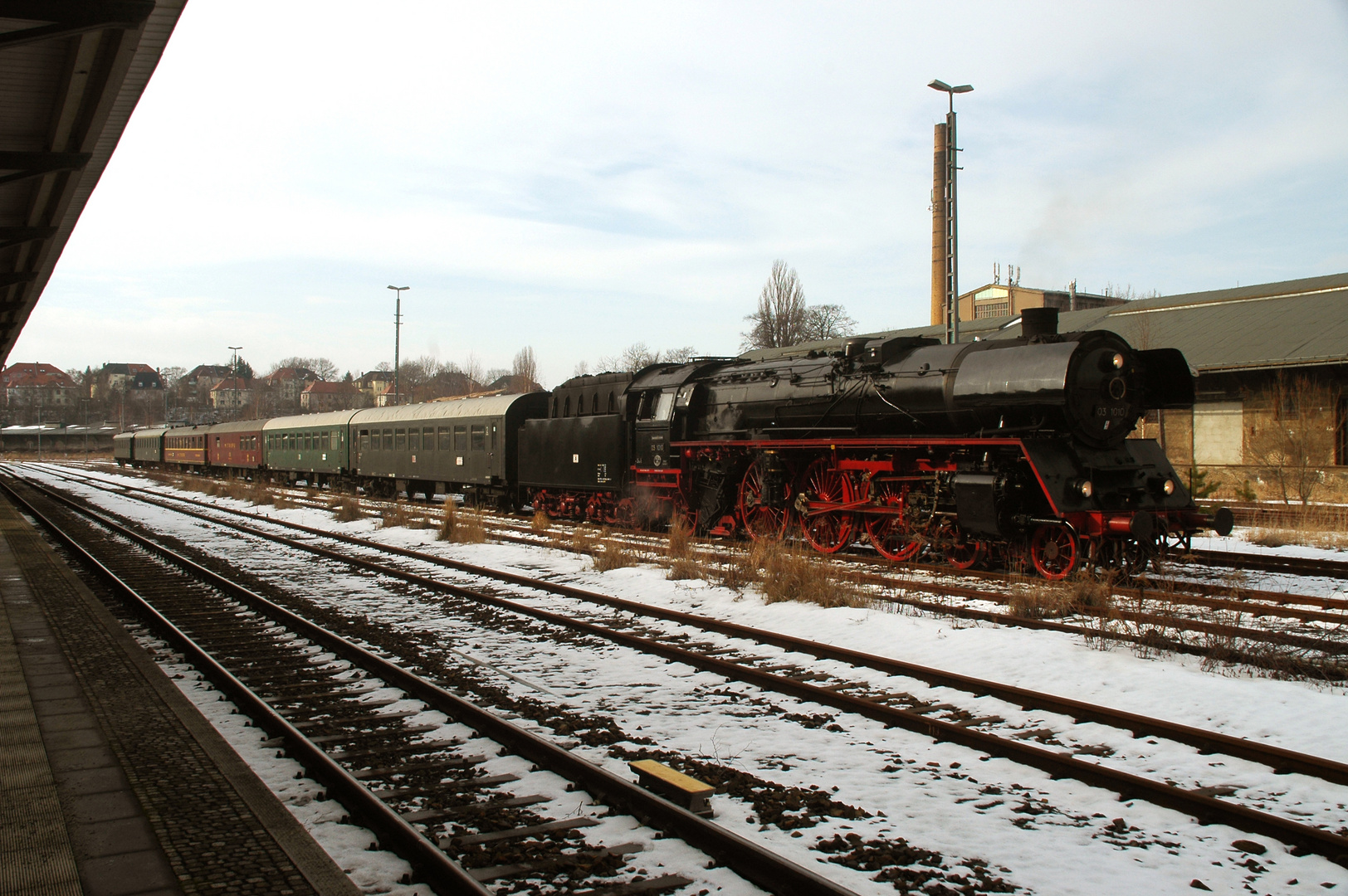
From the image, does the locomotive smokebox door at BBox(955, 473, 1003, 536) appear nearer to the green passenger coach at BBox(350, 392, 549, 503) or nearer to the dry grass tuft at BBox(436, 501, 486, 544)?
the dry grass tuft at BBox(436, 501, 486, 544)

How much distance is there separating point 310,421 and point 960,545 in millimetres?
32733

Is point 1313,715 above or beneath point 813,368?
beneath

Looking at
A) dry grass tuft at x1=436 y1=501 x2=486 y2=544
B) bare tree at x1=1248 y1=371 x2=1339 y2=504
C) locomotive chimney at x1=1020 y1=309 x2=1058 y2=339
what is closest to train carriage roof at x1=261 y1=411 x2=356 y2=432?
dry grass tuft at x1=436 y1=501 x2=486 y2=544

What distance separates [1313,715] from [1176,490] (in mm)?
6163

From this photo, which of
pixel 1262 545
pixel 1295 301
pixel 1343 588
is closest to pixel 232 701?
pixel 1343 588

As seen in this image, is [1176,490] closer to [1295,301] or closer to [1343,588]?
[1343,588]

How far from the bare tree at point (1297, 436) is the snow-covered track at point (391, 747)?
71.1ft

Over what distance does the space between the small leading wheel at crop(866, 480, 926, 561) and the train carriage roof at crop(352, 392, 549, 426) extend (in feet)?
41.9

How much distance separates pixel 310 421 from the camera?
38688 mm

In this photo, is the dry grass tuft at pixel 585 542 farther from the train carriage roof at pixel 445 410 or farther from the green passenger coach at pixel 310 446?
the green passenger coach at pixel 310 446

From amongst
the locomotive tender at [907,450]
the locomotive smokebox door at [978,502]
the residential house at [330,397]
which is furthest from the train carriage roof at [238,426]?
the residential house at [330,397]

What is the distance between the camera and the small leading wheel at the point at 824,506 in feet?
45.5

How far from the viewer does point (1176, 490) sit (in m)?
11.4

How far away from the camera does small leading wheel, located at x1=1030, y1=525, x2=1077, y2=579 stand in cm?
1098
